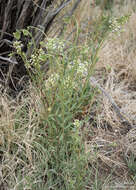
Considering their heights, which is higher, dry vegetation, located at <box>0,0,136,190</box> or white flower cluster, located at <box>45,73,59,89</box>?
white flower cluster, located at <box>45,73,59,89</box>

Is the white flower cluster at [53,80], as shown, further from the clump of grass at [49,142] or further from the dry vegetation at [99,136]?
the dry vegetation at [99,136]

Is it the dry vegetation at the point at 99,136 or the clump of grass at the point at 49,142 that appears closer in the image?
the clump of grass at the point at 49,142

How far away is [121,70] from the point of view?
3139 mm

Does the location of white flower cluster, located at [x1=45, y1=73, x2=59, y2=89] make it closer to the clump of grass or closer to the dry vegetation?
the clump of grass

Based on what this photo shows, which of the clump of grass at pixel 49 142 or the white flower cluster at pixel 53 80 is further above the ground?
the white flower cluster at pixel 53 80

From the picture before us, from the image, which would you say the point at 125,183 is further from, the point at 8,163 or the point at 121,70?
the point at 121,70

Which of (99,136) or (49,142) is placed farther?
(99,136)

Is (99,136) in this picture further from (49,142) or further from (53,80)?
(53,80)

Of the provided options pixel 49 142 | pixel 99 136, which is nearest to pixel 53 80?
pixel 49 142

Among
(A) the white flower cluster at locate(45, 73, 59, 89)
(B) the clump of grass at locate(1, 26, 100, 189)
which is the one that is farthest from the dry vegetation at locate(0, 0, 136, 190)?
(A) the white flower cluster at locate(45, 73, 59, 89)

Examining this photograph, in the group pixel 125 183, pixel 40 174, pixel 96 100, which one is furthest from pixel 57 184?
pixel 96 100

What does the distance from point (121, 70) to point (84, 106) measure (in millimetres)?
1101

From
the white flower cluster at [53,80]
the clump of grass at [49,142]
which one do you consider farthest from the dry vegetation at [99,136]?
the white flower cluster at [53,80]

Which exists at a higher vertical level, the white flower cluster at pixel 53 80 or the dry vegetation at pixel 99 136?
the white flower cluster at pixel 53 80
